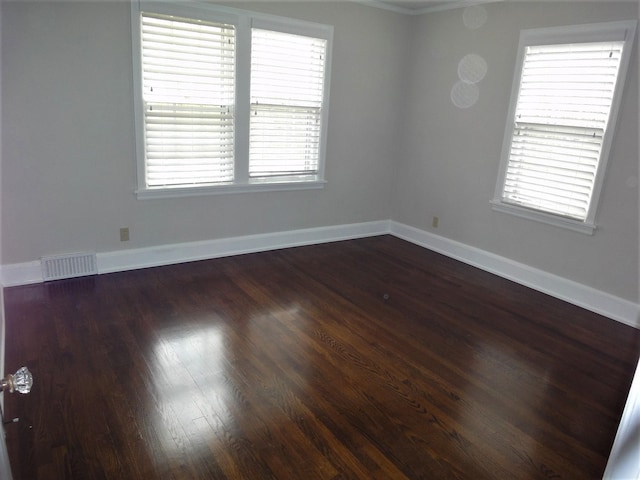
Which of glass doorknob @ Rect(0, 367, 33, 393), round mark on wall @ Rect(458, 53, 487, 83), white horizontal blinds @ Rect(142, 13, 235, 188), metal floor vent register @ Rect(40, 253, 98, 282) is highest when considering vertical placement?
round mark on wall @ Rect(458, 53, 487, 83)

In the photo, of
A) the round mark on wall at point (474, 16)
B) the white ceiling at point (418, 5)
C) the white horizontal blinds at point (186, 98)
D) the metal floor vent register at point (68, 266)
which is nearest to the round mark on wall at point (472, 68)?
the round mark on wall at point (474, 16)

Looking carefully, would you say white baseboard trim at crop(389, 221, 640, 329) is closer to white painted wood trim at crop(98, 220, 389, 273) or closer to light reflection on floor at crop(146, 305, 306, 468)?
white painted wood trim at crop(98, 220, 389, 273)

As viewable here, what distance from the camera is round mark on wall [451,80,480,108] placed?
440cm

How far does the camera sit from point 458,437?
214cm

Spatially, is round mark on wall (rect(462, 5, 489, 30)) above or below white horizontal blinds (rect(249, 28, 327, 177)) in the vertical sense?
above

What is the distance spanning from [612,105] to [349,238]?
2.80 m

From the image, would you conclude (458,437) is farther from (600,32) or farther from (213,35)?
(213,35)

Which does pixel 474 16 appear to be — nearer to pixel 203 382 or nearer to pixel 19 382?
pixel 203 382

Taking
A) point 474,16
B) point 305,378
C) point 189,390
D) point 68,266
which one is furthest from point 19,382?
point 474,16

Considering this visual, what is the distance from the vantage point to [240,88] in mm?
4020

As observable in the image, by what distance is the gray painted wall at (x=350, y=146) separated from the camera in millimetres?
3254

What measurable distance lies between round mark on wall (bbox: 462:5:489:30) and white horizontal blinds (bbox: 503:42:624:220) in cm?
64

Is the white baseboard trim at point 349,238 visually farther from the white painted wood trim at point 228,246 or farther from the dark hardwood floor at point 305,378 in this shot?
the dark hardwood floor at point 305,378

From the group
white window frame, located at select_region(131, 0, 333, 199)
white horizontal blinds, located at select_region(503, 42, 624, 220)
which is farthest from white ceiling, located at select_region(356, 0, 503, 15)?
white horizontal blinds, located at select_region(503, 42, 624, 220)
